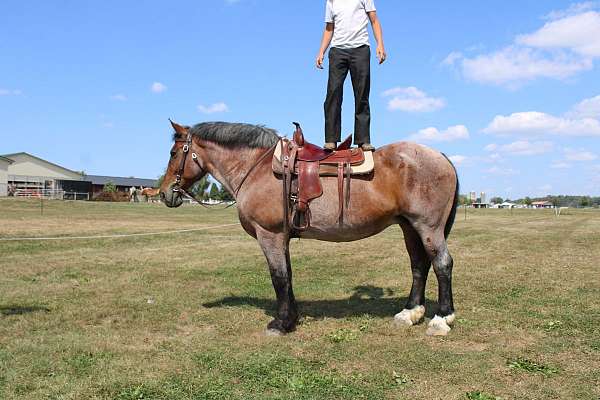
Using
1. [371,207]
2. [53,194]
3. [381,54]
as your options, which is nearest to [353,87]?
[381,54]

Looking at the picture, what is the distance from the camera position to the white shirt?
662cm

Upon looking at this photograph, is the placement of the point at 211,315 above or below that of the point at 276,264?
below

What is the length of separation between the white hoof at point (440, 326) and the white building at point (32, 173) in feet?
255

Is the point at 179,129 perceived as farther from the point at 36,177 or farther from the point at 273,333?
the point at 36,177

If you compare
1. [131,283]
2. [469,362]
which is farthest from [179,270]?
[469,362]

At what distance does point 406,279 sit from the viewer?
10.6 meters

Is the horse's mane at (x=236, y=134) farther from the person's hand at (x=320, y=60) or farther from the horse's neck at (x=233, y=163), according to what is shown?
the person's hand at (x=320, y=60)

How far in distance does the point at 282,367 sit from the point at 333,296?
3.95 metres

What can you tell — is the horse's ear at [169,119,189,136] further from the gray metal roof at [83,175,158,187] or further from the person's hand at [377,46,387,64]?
the gray metal roof at [83,175,158,187]

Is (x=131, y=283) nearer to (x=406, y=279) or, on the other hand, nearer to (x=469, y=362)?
(x=406, y=279)

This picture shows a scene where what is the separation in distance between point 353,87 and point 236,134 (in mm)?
1846

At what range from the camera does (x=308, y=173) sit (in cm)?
631

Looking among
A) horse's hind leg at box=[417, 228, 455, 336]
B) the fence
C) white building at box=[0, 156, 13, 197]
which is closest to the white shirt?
horse's hind leg at box=[417, 228, 455, 336]

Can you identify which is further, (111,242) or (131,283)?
(111,242)
